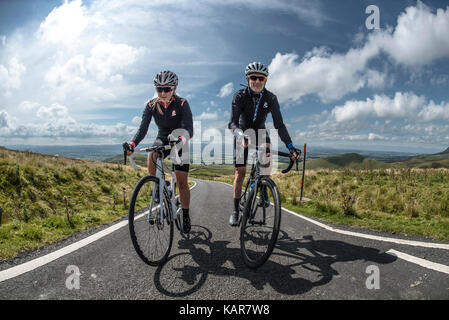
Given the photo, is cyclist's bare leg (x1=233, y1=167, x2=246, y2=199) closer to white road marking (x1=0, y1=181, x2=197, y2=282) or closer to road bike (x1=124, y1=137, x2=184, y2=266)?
road bike (x1=124, y1=137, x2=184, y2=266)

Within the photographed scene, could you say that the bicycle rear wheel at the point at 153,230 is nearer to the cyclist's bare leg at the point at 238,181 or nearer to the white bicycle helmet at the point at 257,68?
the cyclist's bare leg at the point at 238,181

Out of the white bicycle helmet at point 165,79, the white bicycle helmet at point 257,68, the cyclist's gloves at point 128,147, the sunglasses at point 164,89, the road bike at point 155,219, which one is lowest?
the road bike at point 155,219

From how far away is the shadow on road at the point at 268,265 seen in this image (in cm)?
246

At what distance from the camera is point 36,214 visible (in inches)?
275

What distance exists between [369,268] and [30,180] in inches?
449

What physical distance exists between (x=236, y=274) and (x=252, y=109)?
297 cm

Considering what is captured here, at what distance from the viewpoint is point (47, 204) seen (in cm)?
805

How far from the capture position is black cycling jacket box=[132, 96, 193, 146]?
4203 mm

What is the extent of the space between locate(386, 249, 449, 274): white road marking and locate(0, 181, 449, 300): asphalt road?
3.1 inches

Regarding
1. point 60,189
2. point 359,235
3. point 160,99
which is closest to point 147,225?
point 160,99

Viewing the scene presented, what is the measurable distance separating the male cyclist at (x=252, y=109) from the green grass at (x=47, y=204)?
3.42 metres

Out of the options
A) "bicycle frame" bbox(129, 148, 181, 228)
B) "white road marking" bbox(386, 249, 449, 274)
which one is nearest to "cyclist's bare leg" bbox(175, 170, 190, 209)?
"bicycle frame" bbox(129, 148, 181, 228)

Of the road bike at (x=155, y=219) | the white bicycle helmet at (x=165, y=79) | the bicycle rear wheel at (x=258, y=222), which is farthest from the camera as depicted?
the white bicycle helmet at (x=165, y=79)

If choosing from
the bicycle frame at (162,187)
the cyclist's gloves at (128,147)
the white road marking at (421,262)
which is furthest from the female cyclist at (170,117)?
the white road marking at (421,262)
